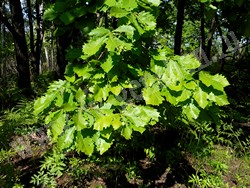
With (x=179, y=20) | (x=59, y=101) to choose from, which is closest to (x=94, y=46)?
(x=59, y=101)

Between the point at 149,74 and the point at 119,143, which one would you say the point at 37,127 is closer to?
the point at 119,143

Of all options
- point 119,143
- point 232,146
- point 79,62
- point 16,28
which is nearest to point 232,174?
point 232,146

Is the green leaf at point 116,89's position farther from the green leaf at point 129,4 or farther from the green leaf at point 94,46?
the green leaf at point 129,4

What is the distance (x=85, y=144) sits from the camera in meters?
1.77

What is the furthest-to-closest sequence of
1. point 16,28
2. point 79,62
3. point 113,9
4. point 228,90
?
1. point 228,90
2. point 16,28
3. point 79,62
4. point 113,9

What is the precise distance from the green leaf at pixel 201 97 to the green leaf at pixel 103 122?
59cm

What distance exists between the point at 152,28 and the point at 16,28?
6.50 metres

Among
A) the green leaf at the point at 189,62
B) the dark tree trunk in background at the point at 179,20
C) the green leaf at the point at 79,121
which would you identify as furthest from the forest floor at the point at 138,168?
the dark tree trunk in background at the point at 179,20

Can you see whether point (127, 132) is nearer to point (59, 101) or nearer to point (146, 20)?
point (59, 101)

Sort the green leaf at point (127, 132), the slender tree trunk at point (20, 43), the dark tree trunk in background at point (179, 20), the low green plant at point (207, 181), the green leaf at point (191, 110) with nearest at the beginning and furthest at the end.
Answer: the green leaf at point (127, 132), the green leaf at point (191, 110), the low green plant at point (207, 181), the dark tree trunk in background at point (179, 20), the slender tree trunk at point (20, 43)

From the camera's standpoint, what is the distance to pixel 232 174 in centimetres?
441

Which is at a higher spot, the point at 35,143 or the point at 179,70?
the point at 179,70

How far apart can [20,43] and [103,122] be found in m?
6.52

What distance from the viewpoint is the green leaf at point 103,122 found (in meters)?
1.74
